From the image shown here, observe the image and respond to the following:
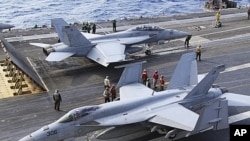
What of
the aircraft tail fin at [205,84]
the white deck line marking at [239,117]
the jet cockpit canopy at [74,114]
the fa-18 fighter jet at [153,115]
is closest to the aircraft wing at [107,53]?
the fa-18 fighter jet at [153,115]

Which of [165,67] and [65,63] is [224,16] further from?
[65,63]

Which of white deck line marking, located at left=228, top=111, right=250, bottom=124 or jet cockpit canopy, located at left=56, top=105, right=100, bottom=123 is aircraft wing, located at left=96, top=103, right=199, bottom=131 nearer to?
jet cockpit canopy, located at left=56, top=105, right=100, bottom=123

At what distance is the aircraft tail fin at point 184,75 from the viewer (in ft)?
87.0

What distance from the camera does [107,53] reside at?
35438 millimetres

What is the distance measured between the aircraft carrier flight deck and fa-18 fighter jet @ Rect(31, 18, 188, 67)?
4.95 ft

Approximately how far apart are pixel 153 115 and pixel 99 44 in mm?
15809

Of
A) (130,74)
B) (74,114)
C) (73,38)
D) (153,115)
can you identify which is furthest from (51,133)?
(73,38)

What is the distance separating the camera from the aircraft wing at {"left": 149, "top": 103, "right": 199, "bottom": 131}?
2178cm

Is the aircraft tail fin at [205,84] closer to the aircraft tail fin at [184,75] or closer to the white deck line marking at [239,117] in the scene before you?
the aircraft tail fin at [184,75]

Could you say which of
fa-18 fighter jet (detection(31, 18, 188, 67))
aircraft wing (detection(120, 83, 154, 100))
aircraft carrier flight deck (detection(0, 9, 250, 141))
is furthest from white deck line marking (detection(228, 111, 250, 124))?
fa-18 fighter jet (detection(31, 18, 188, 67))

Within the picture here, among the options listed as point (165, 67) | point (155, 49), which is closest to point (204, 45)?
point (155, 49)

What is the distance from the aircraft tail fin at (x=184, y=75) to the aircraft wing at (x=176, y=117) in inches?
118

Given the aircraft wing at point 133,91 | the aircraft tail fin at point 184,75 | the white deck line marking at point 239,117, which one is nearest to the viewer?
the aircraft wing at point 133,91

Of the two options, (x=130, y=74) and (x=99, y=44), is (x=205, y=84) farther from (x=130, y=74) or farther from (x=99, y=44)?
(x=99, y=44)
